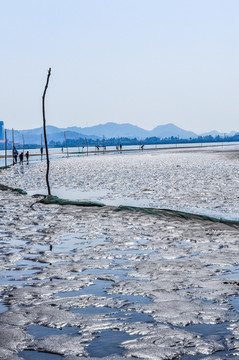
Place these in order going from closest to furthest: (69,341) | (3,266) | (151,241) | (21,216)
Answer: (69,341) < (3,266) < (151,241) < (21,216)

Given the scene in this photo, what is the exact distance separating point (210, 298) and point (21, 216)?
31.2ft

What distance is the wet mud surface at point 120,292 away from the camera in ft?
15.6

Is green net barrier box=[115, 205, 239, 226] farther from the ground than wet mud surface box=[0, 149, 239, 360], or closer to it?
farther from the ground

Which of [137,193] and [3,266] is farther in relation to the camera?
[137,193]

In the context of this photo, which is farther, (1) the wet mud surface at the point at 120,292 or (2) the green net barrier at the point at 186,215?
(2) the green net barrier at the point at 186,215

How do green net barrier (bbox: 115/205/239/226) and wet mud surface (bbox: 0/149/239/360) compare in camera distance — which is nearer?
wet mud surface (bbox: 0/149/239/360)

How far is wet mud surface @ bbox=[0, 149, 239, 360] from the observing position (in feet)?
15.6

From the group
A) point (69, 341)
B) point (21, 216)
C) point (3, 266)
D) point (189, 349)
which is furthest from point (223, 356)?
point (21, 216)

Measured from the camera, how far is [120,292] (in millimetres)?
6660

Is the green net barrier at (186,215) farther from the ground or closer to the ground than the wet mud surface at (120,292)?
farther from the ground

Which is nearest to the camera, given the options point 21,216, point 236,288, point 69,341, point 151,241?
point 69,341

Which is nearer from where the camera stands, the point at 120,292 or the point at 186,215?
the point at 120,292

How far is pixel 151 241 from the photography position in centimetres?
1048

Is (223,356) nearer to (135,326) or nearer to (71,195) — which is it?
(135,326)
